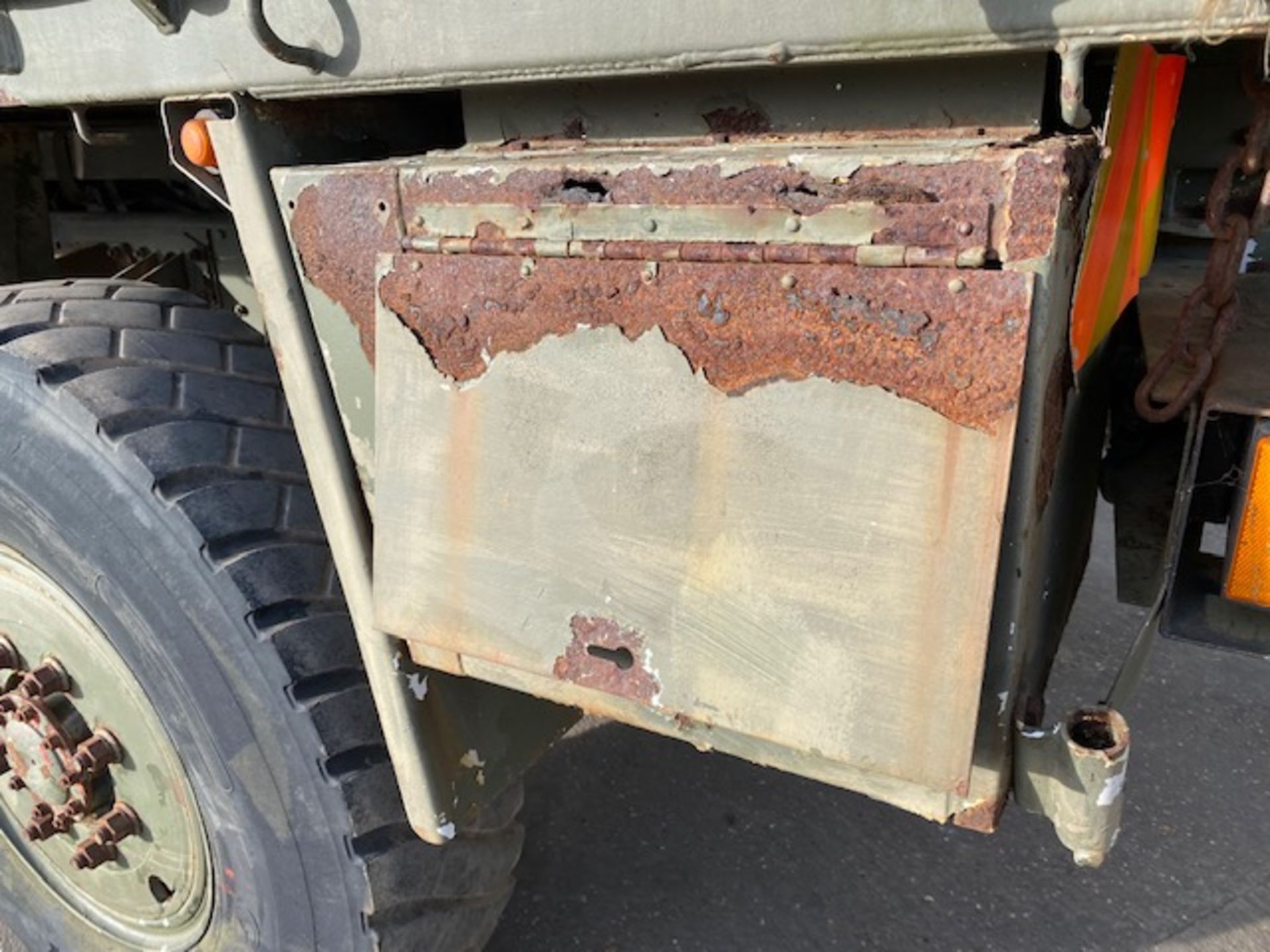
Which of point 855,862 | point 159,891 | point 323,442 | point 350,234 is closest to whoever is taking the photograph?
point 350,234

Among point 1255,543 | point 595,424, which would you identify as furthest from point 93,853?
point 1255,543

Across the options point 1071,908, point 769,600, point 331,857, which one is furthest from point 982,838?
point 769,600

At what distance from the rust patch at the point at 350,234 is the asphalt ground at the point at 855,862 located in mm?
1464

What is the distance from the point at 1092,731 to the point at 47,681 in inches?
57.0

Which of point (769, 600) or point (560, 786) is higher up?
point (769, 600)

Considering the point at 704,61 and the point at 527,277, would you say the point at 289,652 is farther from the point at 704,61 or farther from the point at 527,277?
the point at 704,61

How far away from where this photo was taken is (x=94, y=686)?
1.59 meters

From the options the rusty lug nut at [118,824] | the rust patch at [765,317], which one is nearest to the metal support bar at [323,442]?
the rust patch at [765,317]

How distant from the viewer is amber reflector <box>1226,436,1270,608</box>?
105 centimetres

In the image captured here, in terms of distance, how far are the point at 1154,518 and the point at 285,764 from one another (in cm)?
131

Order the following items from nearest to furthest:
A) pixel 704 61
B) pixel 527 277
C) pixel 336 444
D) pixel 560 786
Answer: pixel 704 61 → pixel 527 277 → pixel 336 444 → pixel 560 786

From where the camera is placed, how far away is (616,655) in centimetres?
108

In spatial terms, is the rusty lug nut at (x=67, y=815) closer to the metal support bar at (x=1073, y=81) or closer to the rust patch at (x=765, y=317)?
the rust patch at (x=765, y=317)

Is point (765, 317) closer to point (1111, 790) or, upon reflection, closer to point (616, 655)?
point (616, 655)
